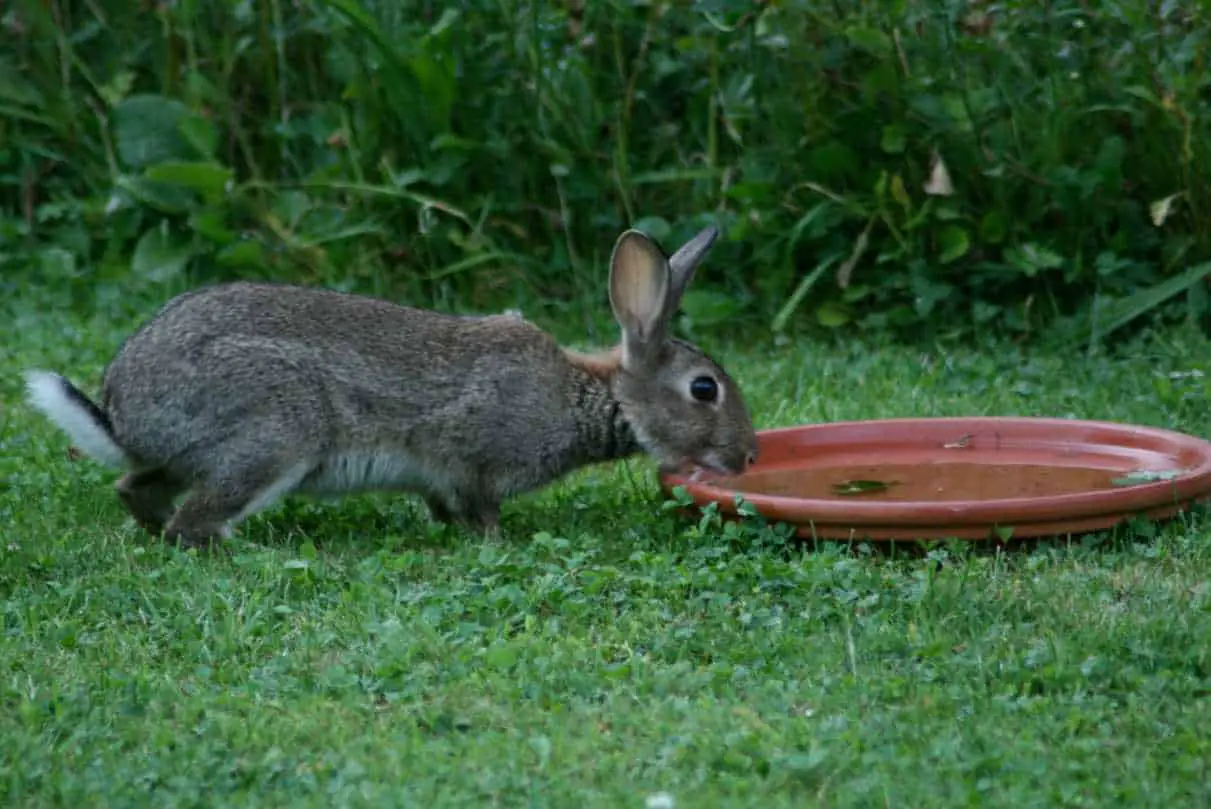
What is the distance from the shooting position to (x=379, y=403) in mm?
6309

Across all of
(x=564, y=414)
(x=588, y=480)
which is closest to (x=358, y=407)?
(x=564, y=414)

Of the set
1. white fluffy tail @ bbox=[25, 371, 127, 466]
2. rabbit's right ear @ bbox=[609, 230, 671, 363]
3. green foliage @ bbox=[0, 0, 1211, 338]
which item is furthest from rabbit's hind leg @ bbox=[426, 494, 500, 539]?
green foliage @ bbox=[0, 0, 1211, 338]

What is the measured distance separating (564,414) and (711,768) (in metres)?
2.57

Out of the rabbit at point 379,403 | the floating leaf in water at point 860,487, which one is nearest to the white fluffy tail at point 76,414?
→ the rabbit at point 379,403

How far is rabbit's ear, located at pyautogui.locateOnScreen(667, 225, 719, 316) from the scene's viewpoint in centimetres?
657

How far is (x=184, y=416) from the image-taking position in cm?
604

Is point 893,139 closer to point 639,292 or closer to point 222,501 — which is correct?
point 639,292

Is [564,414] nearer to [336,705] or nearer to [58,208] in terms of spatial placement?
[336,705]

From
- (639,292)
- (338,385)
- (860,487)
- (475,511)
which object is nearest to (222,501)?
(338,385)

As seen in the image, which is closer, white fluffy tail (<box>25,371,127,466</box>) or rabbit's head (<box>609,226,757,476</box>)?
white fluffy tail (<box>25,371,127,466</box>)

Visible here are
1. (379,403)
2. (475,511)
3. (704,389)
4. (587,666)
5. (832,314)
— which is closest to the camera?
(587,666)

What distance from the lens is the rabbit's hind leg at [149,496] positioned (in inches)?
247

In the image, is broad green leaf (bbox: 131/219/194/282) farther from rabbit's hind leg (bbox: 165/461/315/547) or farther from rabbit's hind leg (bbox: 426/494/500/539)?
rabbit's hind leg (bbox: 165/461/315/547)

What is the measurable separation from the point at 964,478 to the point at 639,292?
1.28 m
